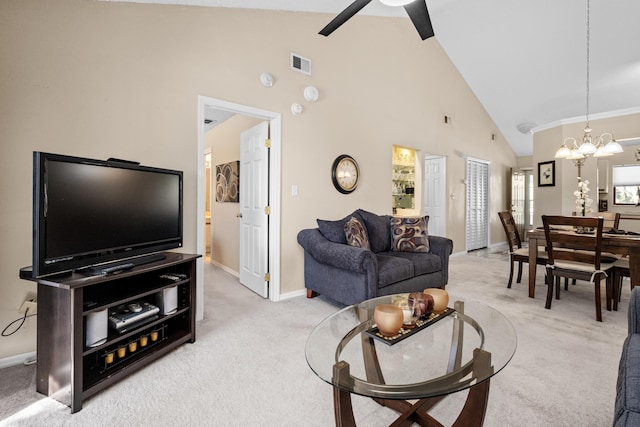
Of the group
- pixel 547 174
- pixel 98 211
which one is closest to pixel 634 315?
pixel 98 211

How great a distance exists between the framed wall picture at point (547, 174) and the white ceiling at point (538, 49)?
32.5 inches

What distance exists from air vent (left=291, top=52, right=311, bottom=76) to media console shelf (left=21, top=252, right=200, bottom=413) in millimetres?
2425

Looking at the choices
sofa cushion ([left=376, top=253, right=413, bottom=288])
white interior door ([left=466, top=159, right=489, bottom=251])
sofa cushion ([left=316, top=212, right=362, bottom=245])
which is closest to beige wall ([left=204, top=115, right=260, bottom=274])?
sofa cushion ([left=316, top=212, right=362, bottom=245])

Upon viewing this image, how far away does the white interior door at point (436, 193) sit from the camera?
593cm

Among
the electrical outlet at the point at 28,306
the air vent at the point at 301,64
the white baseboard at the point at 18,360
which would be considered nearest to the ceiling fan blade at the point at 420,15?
the air vent at the point at 301,64

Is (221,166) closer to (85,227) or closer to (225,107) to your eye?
(225,107)

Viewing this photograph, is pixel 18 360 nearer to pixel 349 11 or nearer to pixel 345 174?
pixel 349 11

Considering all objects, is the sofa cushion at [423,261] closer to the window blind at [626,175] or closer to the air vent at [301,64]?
the air vent at [301,64]

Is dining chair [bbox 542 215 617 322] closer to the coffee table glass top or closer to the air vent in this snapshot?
the coffee table glass top

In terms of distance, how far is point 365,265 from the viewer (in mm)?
2777

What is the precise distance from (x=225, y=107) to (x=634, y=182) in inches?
272

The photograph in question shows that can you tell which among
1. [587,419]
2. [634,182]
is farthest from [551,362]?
[634,182]

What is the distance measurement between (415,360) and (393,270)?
1561 millimetres

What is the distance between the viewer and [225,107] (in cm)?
303
